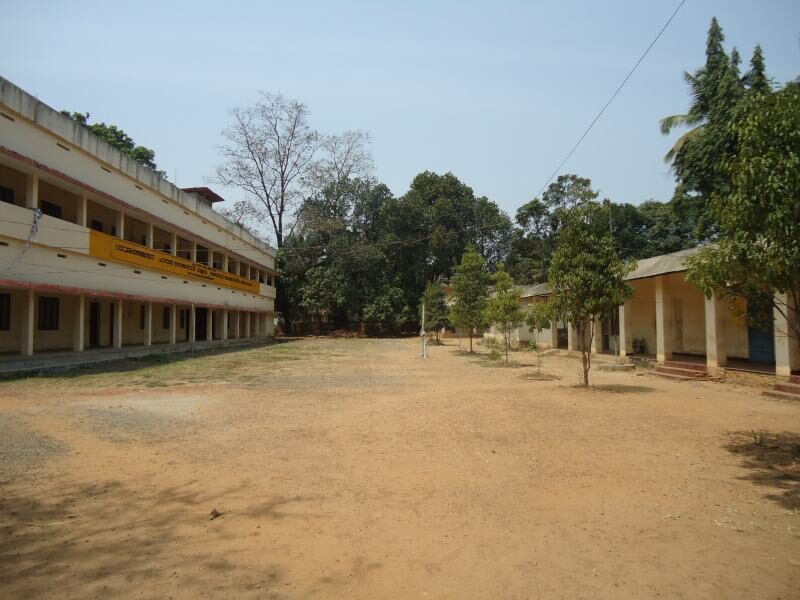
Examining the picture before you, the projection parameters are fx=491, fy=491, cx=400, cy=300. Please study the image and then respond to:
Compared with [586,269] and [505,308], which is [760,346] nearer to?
[505,308]

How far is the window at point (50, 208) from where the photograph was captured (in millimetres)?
18534

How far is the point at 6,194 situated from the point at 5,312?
13.5 feet

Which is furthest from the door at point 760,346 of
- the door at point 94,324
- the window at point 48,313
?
the door at point 94,324

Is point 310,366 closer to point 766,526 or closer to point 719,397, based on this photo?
point 719,397

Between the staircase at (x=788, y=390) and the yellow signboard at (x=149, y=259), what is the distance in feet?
69.9

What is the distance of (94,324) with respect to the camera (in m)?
21.8

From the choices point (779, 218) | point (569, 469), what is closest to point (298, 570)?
point (569, 469)

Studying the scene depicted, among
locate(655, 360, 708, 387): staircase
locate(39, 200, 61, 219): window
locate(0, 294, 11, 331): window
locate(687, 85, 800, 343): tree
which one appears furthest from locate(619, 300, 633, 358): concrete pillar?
locate(0, 294, 11, 331): window

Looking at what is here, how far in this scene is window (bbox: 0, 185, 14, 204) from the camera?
16.8 meters

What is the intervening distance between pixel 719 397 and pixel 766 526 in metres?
8.25

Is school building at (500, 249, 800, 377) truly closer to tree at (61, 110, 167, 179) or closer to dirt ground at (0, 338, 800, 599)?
dirt ground at (0, 338, 800, 599)

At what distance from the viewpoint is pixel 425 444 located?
7.36m

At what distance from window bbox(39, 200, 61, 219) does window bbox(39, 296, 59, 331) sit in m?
3.26

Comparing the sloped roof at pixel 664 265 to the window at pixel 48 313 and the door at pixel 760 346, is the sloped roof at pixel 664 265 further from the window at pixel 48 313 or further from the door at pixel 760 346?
the window at pixel 48 313
